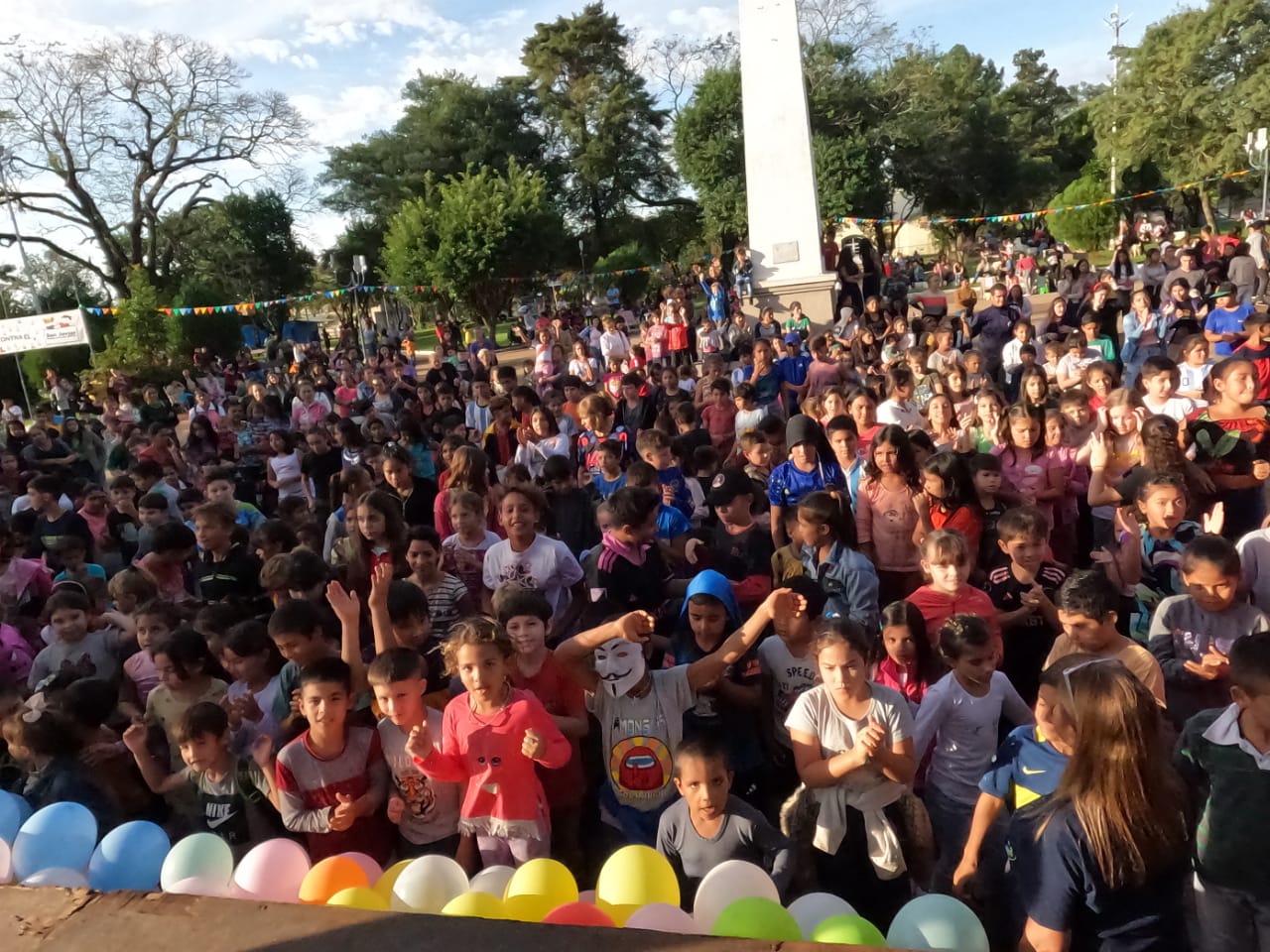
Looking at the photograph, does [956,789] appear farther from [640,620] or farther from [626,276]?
[626,276]

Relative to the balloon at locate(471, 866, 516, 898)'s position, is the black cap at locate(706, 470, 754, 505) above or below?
above

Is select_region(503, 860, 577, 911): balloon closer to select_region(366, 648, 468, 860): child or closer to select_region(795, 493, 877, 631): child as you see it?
select_region(366, 648, 468, 860): child

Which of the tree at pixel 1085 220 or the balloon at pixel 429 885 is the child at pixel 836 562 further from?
the tree at pixel 1085 220

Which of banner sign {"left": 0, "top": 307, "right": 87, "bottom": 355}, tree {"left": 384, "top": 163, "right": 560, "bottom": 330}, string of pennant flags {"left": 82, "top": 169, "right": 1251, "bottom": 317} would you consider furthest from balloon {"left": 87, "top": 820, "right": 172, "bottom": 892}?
tree {"left": 384, "top": 163, "right": 560, "bottom": 330}

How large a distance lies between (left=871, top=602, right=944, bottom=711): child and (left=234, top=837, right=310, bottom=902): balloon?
1960 millimetres

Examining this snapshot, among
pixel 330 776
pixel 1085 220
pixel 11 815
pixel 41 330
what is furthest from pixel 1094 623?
pixel 1085 220

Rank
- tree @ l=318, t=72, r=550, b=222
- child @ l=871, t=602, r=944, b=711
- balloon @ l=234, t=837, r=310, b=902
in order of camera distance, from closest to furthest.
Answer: balloon @ l=234, t=837, r=310, b=902 → child @ l=871, t=602, r=944, b=711 → tree @ l=318, t=72, r=550, b=222

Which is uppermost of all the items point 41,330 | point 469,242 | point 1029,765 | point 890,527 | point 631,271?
point 469,242

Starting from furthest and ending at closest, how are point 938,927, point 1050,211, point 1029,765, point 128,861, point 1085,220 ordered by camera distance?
point 1085,220 → point 1050,211 → point 128,861 → point 1029,765 → point 938,927

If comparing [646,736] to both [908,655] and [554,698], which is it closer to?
[554,698]

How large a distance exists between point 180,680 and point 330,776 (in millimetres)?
1071

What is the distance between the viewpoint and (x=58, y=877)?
2.50m

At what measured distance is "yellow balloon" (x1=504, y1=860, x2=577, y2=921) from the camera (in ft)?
7.32

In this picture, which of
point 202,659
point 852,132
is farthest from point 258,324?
point 202,659
